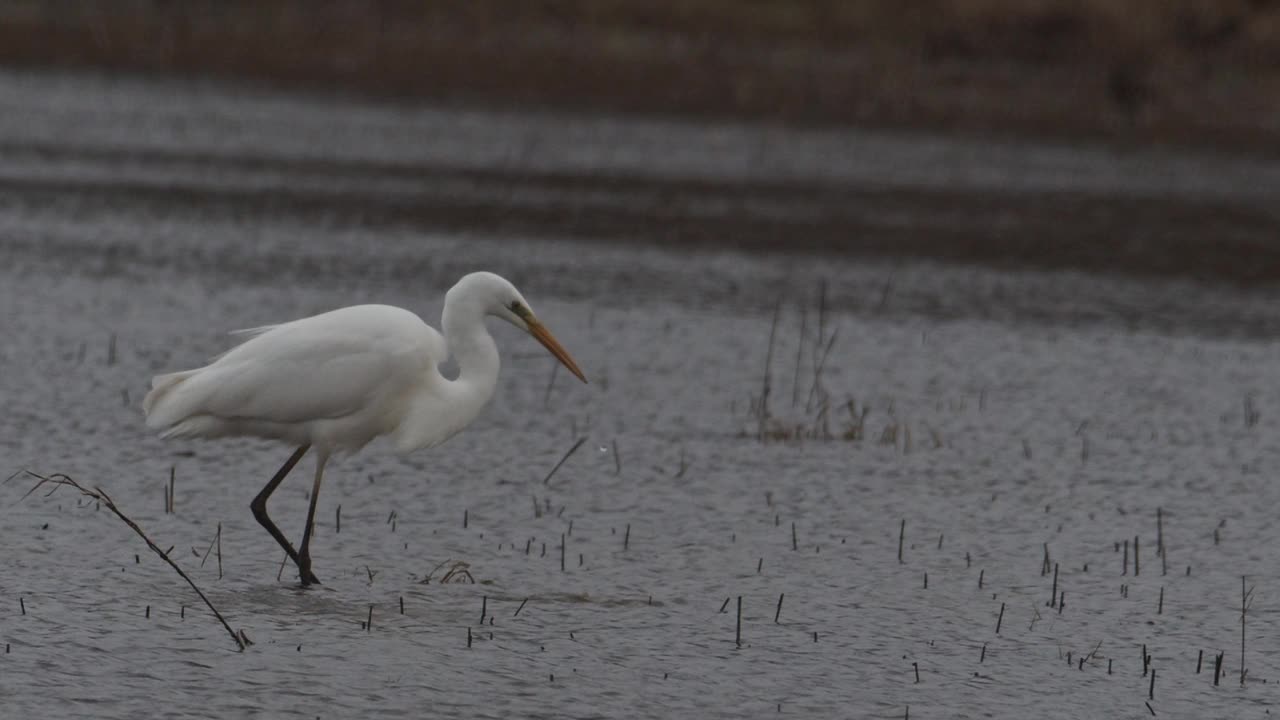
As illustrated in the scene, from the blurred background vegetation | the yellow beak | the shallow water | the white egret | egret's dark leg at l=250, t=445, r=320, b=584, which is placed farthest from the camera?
the blurred background vegetation

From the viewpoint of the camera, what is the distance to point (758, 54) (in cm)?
3634

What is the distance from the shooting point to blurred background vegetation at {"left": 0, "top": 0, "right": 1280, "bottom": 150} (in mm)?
32156

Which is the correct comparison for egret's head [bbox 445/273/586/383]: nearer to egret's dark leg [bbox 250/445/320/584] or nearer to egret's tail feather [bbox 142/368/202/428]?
egret's dark leg [bbox 250/445/320/584]

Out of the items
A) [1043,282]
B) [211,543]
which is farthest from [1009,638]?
[1043,282]

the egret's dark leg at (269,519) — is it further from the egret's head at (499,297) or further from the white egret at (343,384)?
the egret's head at (499,297)

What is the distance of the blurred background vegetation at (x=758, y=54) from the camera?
1266 inches

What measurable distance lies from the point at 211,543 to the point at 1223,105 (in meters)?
27.1

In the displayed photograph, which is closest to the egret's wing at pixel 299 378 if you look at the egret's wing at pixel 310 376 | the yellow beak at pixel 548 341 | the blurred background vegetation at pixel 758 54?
the egret's wing at pixel 310 376

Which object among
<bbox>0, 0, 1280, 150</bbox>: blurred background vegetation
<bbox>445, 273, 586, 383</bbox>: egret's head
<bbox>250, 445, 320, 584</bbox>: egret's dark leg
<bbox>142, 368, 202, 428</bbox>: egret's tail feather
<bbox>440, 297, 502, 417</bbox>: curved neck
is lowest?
<bbox>250, 445, 320, 584</bbox>: egret's dark leg

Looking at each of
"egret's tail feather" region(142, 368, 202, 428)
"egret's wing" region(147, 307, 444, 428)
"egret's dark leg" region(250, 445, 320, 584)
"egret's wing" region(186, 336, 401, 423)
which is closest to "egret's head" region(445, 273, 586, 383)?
"egret's wing" region(147, 307, 444, 428)

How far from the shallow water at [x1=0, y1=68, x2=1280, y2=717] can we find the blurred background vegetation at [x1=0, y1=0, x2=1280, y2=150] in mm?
12726

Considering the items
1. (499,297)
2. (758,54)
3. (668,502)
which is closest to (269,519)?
(499,297)

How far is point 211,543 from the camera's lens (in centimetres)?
874

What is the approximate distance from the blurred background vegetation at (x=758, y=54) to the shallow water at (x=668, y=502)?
1273 cm
